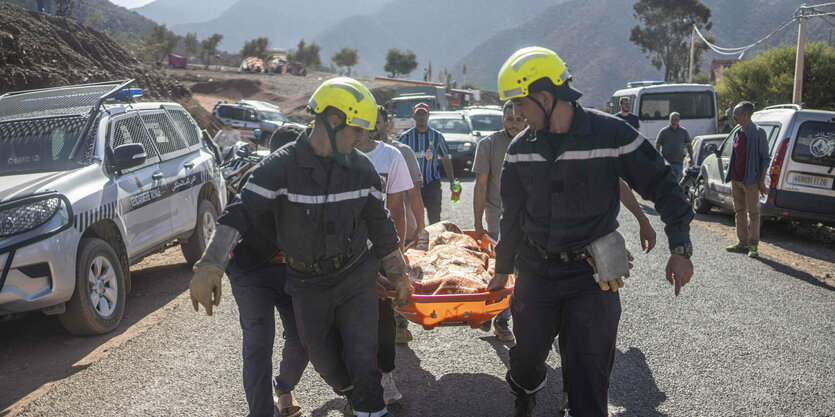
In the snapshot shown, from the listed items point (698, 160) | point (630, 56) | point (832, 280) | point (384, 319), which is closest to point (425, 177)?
point (384, 319)

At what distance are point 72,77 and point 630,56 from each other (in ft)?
550

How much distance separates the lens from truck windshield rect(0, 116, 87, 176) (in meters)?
6.02

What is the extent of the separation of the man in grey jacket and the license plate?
1382mm

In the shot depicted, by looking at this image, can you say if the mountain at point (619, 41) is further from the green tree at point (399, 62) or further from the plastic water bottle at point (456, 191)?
the plastic water bottle at point (456, 191)

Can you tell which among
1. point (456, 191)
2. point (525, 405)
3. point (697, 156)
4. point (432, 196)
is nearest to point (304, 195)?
point (525, 405)

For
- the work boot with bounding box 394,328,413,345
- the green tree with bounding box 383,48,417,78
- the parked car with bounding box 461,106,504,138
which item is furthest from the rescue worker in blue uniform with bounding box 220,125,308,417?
the green tree with bounding box 383,48,417,78

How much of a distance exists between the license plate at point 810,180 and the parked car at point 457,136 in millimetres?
9444

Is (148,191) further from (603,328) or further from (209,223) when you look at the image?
(603,328)

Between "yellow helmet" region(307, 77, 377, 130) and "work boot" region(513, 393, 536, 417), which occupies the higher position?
"yellow helmet" region(307, 77, 377, 130)

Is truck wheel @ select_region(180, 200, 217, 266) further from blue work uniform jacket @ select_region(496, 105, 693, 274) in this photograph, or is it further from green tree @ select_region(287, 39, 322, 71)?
green tree @ select_region(287, 39, 322, 71)

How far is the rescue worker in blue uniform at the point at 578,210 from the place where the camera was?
3203mm

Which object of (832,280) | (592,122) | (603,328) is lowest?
(832,280)

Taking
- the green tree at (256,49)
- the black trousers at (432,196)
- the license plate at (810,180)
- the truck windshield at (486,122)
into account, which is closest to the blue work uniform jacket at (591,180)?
the black trousers at (432,196)

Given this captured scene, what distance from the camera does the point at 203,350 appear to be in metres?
5.33
